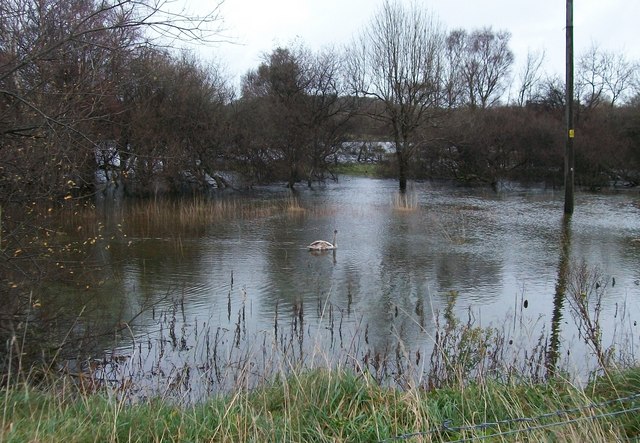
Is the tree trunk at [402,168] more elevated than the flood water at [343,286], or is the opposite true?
the tree trunk at [402,168]

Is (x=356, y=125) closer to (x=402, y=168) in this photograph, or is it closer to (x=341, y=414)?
(x=402, y=168)

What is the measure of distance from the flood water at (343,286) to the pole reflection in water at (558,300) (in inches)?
3.7

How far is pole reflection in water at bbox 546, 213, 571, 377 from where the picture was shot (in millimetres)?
6252

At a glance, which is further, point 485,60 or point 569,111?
point 485,60

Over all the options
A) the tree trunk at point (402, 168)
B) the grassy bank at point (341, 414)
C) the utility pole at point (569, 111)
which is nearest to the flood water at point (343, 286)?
the grassy bank at point (341, 414)

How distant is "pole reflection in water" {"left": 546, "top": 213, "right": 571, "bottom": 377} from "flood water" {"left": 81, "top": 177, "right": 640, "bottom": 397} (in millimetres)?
93

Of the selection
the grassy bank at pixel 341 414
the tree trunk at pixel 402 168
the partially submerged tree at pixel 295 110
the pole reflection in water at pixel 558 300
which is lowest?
the pole reflection in water at pixel 558 300

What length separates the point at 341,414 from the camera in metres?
3.68

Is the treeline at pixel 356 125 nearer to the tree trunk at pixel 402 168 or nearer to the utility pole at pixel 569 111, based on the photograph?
the tree trunk at pixel 402 168

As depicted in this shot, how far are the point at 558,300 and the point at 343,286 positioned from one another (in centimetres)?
320

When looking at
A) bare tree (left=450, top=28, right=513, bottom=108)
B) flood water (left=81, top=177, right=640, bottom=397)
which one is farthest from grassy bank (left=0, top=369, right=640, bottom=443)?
bare tree (left=450, top=28, right=513, bottom=108)

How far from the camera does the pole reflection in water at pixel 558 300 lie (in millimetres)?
6252

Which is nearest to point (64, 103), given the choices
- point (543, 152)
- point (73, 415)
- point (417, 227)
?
point (73, 415)

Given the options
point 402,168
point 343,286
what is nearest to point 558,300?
point 343,286
